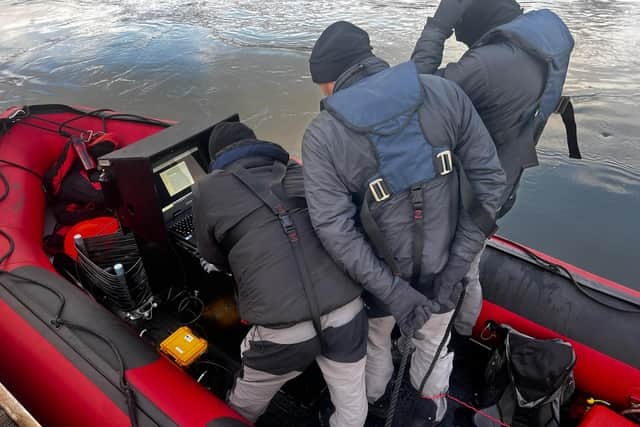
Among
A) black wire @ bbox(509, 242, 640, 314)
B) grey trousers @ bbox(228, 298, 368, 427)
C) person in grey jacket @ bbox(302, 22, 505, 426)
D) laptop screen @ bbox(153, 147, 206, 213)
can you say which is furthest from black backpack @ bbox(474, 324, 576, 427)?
laptop screen @ bbox(153, 147, 206, 213)

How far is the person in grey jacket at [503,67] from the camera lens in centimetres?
137

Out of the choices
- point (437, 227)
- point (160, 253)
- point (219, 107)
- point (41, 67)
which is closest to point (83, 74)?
point (41, 67)

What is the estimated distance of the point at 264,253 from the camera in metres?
1.14

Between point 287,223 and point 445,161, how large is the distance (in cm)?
46

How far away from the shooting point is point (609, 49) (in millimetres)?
6855

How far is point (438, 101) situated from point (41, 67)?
25.6 ft

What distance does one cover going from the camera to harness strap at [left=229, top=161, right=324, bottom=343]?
1.15 metres

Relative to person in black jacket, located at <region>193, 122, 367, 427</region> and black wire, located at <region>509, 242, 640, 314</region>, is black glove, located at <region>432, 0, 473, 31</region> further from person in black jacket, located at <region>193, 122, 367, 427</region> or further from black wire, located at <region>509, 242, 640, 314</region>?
black wire, located at <region>509, 242, 640, 314</region>

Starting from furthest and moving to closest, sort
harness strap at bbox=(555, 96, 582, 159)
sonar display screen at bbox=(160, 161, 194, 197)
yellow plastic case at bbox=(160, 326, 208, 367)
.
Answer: sonar display screen at bbox=(160, 161, 194, 197)
harness strap at bbox=(555, 96, 582, 159)
yellow plastic case at bbox=(160, 326, 208, 367)

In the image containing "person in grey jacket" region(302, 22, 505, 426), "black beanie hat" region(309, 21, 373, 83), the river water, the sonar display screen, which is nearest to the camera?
"person in grey jacket" region(302, 22, 505, 426)

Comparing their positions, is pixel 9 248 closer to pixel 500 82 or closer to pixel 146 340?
pixel 146 340

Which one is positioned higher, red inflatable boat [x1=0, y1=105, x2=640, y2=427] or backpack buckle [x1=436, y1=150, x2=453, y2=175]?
backpack buckle [x1=436, y1=150, x2=453, y2=175]

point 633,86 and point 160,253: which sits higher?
point 160,253

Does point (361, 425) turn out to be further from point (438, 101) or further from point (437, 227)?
point (438, 101)
